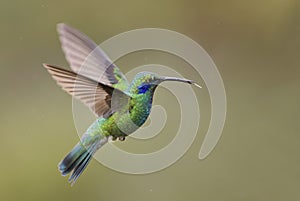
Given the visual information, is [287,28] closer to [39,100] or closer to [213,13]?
[213,13]

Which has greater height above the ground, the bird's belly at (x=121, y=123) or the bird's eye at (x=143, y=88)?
the bird's eye at (x=143, y=88)

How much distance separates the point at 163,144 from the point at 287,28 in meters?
0.74

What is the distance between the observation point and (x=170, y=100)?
185 centimetres

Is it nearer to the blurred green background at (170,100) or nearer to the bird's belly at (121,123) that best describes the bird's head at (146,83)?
the bird's belly at (121,123)

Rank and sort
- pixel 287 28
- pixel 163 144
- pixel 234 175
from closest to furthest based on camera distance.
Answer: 1. pixel 163 144
2. pixel 234 175
3. pixel 287 28

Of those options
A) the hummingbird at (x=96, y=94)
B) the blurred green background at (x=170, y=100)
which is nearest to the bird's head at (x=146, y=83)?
the hummingbird at (x=96, y=94)

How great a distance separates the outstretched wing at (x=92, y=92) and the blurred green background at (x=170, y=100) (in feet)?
3.81

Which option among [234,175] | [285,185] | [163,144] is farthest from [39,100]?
[285,185]

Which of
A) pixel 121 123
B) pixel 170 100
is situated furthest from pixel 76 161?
pixel 170 100

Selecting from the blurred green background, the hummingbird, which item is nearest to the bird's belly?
the hummingbird

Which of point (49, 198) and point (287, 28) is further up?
point (287, 28)

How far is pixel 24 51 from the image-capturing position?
205cm

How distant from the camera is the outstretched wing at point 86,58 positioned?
643 millimetres

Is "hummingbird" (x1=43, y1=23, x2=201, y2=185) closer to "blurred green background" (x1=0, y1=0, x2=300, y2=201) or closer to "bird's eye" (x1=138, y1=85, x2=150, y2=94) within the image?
"bird's eye" (x1=138, y1=85, x2=150, y2=94)
